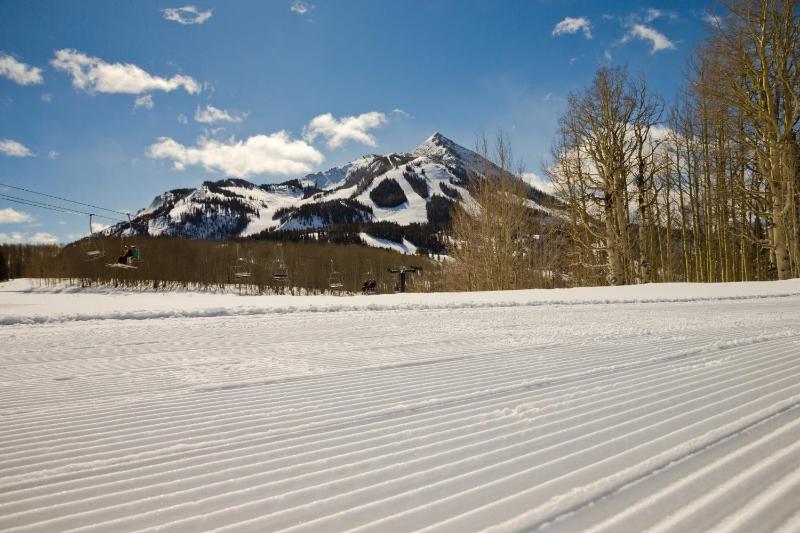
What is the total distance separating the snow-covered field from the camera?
5.73ft

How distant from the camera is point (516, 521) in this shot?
1633 mm

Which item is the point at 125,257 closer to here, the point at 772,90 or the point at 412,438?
the point at 412,438

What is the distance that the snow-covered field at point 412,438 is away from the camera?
1747 mm

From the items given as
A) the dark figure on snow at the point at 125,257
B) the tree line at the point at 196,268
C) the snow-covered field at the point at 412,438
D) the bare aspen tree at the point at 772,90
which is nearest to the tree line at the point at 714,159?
the bare aspen tree at the point at 772,90

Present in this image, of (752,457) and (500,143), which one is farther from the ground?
(500,143)

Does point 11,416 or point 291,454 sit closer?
point 291,454

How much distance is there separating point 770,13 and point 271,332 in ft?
72.2

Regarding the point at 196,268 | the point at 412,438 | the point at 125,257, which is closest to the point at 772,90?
the point at 412,438

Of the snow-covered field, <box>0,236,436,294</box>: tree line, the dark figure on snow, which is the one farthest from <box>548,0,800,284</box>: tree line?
<box>0,236,436,294</box>: tree line

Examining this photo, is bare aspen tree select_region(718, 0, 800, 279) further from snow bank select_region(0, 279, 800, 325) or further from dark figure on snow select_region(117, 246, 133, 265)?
dark figure on snow select_region(117, 246, 133, 265)

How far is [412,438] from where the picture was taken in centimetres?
258

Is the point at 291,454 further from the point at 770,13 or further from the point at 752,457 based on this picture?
the point at 770,13

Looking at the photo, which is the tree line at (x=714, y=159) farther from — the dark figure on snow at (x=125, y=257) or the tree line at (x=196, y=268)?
the tree line at (x=196, y=268)

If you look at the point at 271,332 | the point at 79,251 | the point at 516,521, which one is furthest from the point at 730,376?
the point at 79,251
